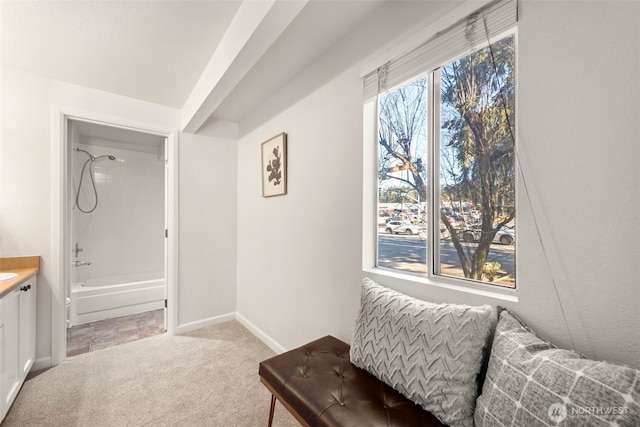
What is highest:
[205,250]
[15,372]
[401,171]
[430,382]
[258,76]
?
[258,76]

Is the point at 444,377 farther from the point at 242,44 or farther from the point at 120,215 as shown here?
the point at 120,215

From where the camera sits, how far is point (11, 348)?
1678 millimetres

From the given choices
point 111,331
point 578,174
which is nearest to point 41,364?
point 111,331

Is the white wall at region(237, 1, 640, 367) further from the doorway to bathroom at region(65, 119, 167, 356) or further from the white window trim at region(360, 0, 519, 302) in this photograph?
the doorway to bathroom at region(65, 119, 167, 356)

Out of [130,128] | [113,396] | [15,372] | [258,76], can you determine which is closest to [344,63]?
[258,76]

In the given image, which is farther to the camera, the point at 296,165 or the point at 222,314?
the point at 222,314

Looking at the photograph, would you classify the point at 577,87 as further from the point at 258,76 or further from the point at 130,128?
the point at 130,128

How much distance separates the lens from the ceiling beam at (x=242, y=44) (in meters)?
1.23

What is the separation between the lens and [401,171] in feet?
5.25

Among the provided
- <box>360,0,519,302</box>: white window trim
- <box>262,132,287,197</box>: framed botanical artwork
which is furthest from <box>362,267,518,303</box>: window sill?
<box>262,132,287,197</box>: framed botanical artwork

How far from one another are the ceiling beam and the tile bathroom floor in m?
2.35

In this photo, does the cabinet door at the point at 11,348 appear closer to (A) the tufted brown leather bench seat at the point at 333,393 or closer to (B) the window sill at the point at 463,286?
(A) the tufted brown leather bench seat at the point at 333,393

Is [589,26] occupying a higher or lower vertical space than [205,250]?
higher

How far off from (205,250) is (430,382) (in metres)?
2.61
